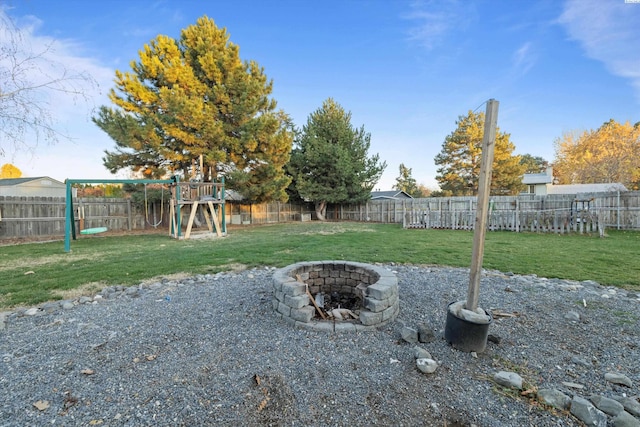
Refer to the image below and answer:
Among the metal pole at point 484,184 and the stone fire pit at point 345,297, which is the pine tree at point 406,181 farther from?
the metal pole at point 484,184

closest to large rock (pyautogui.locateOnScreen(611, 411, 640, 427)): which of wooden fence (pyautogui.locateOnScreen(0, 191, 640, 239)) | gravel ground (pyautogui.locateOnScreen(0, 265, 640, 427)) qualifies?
gravel ground (pyautogui.locateOnScreen(0, 265, 640, 427))

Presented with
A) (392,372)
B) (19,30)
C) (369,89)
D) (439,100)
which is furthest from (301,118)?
(392,372)

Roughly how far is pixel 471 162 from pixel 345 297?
24.1m

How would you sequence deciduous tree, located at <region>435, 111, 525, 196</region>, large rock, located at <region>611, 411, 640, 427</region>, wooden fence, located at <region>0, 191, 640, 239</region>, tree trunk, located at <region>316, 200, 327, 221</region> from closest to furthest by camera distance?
large rock, located at <region>611, 411, 640, 427</region> → wooden fence, located at <region>0, 191, 640, 239</region> → tree trunk, located at <region>316, 200, 327, 221</region> → deciduous tree, located at <region>435, 111, 525, 196</region>

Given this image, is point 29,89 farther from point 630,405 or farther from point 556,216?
point 556,216

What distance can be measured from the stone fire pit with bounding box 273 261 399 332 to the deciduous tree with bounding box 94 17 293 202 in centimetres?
870

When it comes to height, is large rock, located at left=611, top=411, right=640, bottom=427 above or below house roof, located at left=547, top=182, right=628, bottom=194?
below

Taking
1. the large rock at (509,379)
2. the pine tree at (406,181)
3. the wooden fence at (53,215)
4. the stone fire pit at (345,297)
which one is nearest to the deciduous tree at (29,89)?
the stone fire pit at (345,297)

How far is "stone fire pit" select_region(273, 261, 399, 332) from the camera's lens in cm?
278

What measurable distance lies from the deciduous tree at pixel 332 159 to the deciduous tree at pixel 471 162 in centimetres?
869

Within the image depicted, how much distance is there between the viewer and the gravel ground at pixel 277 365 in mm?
1659

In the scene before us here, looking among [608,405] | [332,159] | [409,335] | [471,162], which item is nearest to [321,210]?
[332,159]

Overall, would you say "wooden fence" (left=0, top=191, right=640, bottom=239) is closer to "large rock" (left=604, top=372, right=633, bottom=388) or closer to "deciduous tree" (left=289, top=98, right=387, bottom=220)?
"deciduous tree" (left=289, top=98, right=387, bottom=220)

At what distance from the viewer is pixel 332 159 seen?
17.9m
